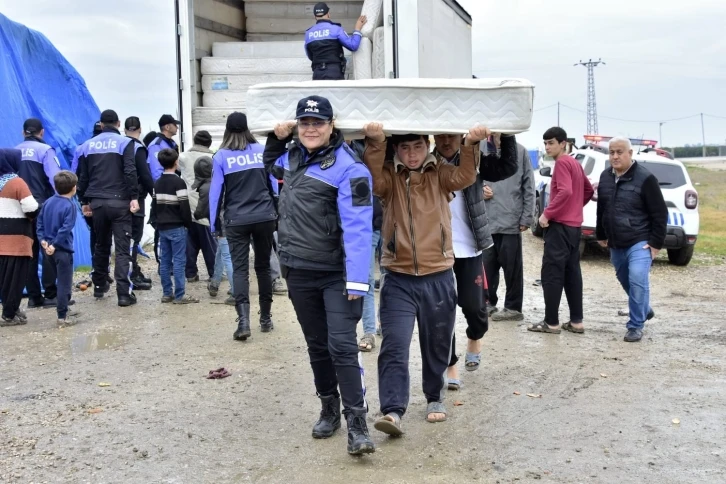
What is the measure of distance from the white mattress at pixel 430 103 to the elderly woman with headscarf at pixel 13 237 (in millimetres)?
5046

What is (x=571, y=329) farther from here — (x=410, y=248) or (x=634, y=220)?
(x=410, y=248)

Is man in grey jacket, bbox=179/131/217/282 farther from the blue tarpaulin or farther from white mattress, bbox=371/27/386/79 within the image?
white mattress, bbox=371/27/386/79

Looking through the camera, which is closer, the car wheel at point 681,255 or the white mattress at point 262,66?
the white mattress at point 262,66

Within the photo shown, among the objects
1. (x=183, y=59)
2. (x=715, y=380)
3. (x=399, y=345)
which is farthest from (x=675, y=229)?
(x=399, y=345)

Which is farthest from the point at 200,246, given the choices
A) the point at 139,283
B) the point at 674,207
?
the point at 674,207

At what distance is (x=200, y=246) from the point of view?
10344 mm

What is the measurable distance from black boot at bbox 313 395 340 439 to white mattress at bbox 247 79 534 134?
169 cm

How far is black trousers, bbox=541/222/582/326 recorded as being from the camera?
7.71m

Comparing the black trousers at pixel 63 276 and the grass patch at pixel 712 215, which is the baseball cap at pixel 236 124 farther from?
the grass patch at pixel 712 215

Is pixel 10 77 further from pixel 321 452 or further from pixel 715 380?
pixel 715 380

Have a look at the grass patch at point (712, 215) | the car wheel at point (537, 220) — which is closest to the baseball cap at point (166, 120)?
the car wheel at point (537, 220)

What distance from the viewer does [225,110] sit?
34.6 ft

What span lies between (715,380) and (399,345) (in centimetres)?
287

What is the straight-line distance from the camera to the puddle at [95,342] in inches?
288
